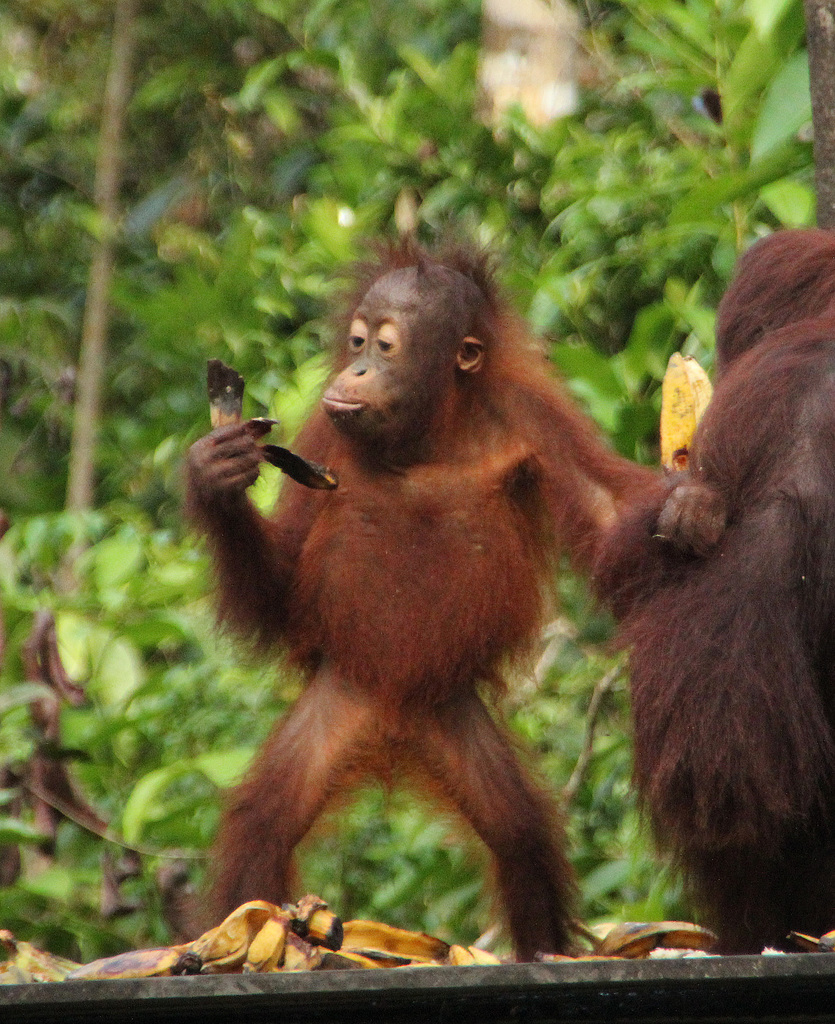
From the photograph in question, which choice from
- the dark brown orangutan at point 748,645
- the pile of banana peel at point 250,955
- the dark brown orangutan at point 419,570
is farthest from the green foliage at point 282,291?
the pile of banana peel at point 250,955

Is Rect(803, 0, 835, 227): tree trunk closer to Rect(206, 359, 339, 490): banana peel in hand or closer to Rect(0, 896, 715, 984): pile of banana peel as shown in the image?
Rect(206, 359, 339, 490): banana peel in hand

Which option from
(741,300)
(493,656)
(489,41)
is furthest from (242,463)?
(489,41)

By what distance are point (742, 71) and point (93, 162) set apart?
11.1 ft

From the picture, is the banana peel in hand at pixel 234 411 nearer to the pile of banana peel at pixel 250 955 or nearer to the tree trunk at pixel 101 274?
the pile of banana peel at pixel 250 955

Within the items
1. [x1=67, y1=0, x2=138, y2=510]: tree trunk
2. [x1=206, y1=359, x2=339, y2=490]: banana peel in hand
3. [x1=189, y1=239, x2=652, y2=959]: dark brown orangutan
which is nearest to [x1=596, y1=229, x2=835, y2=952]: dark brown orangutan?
[x1=189, y1=239, x2=652, y2=959]: dark brown orangutan

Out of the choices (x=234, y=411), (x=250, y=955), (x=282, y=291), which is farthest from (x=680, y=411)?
(x=282, y=291)

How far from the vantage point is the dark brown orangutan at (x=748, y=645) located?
193 cm

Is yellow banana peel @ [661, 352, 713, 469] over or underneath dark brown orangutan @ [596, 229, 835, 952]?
over

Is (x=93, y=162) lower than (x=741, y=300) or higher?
higher

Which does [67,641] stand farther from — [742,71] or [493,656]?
[742,71]

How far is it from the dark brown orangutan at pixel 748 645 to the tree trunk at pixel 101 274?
291cm

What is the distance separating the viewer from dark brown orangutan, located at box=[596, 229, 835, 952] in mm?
1935

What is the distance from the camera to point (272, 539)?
2.68m

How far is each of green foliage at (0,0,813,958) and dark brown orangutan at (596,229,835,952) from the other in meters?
0.33
